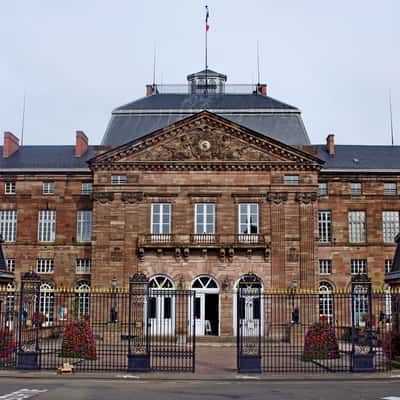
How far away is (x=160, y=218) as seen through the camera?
38.8m

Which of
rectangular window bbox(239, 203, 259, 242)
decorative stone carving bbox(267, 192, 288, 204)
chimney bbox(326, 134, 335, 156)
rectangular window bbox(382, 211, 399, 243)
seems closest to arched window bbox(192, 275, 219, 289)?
rectangular window bbox(239, 203, 259, 242)

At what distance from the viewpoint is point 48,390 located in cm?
1664

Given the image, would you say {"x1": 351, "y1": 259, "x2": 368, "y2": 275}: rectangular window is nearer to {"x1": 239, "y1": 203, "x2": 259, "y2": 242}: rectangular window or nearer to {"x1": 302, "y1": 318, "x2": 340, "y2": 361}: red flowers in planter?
{"x1": 239, "y1": 203, "x2": 259, "y2": 242}: rectangular window

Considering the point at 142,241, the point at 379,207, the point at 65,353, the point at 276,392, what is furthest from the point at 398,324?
the point at 379,207

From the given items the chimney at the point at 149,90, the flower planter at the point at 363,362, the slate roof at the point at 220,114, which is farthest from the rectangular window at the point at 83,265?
the flower planter at the point at 363,362

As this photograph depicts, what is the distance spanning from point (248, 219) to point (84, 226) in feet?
39.0

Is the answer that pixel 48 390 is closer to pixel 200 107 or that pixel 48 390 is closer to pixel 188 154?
pixel 188 154

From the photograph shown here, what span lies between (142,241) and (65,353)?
14478mm

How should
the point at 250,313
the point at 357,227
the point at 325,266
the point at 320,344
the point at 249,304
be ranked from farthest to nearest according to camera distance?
the point at 357,227, the point at 325,266, the point at 250,313, the point at 249,304, the point at 320,344

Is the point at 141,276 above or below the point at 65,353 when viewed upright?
above

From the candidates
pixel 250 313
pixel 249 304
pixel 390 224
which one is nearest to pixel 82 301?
pixel 250 313

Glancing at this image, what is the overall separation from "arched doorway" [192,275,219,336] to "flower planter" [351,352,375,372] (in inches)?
672

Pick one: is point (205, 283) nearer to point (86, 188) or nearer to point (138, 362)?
point (86, 188)

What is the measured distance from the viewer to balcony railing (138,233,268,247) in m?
37.7
